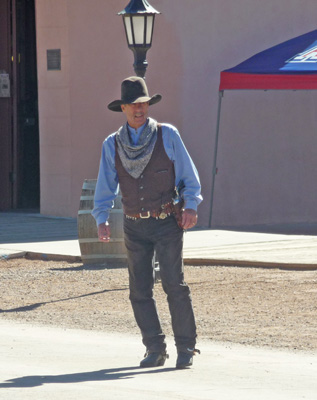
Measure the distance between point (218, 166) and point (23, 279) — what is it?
6622 mm

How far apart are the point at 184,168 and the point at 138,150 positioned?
1.13ft

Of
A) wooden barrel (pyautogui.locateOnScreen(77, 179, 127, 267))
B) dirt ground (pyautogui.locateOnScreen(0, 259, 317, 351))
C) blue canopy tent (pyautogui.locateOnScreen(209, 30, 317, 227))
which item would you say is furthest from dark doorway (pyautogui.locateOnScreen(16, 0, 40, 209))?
wooden barrel (pyautogui.locateOnScreen(77, 179, 127, 267))

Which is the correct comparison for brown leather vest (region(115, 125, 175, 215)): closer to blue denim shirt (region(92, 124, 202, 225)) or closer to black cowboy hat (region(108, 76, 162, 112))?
blue denim shirt (region(92, 124, 202, 225))

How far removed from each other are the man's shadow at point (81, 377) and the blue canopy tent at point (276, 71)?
29.6 ft

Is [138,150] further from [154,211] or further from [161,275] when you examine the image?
[161,275]

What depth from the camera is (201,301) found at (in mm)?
10422

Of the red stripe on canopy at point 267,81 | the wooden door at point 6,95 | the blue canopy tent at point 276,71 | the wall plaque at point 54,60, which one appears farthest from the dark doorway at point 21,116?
the red stripe on canopy at point 267,81

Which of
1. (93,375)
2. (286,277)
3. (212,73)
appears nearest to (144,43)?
(286,277)

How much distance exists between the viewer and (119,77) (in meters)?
18.4

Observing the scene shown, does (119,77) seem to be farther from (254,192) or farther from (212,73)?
(254,192)

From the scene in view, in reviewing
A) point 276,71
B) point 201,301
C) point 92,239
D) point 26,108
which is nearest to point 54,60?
point 26,108

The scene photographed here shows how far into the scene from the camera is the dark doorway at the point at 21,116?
66.7 feet

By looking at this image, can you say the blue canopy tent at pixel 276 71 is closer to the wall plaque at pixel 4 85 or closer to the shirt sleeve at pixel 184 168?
the wall plaque at pixel 4 85

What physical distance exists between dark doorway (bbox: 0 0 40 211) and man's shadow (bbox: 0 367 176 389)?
13.3m
